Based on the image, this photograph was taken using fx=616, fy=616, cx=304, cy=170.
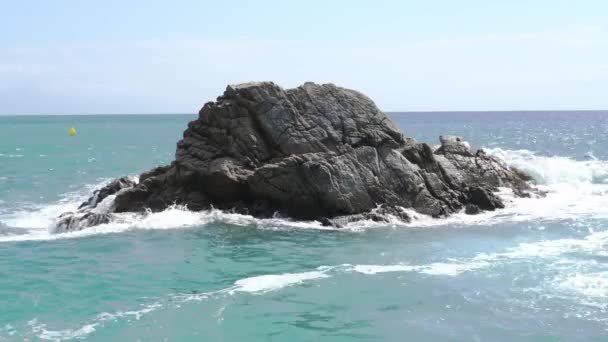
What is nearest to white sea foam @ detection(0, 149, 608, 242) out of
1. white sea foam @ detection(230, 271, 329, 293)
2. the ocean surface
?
the ocean surface

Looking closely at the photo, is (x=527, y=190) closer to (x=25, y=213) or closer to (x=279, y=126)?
(x=279, y=126)

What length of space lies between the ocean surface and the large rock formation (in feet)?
4.14

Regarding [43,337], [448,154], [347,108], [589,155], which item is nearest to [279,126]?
[347,108]

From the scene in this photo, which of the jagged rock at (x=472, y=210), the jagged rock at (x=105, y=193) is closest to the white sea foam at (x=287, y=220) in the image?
the jagged rock at (x=472, y=210)

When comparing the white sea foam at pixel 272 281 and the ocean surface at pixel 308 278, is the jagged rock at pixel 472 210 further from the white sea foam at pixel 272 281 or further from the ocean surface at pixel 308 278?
the white sea foam at pixel 272 281

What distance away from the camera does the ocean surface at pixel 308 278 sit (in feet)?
45.2

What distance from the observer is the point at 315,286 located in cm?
1684

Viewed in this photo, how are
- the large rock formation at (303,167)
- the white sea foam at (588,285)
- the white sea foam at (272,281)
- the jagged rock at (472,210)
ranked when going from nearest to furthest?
the white sea foam at (588,285) → the white sea foam at (272,281) → the large rock formation at (303,167) → the jagged rock at (472,210)

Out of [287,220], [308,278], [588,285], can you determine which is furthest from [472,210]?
[308,278]

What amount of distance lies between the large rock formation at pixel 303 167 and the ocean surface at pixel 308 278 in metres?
1.26

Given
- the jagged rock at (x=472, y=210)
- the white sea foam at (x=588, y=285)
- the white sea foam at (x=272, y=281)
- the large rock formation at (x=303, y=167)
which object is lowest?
the white sea foam at (x=272, y=281)

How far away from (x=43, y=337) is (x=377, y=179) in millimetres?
17097

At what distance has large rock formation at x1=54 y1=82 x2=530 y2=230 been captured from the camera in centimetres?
2688

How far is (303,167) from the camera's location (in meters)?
26.8
